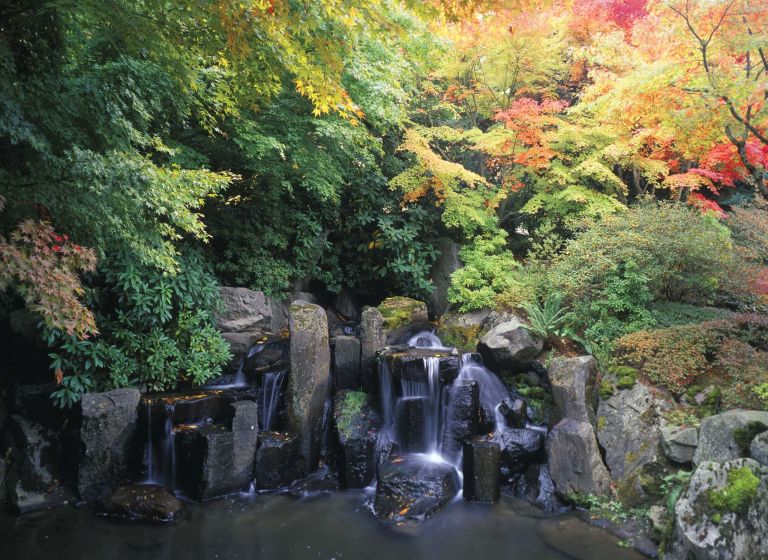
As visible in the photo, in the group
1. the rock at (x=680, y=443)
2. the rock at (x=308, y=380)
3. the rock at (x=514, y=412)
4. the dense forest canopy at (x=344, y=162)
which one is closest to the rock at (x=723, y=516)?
the rock at (x=680, y=443)

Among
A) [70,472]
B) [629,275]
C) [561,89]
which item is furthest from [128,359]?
[561,89]

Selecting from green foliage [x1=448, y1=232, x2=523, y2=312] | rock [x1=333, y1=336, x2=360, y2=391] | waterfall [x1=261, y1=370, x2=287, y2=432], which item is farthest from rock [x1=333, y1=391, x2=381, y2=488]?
green foliage [x1=448, y1=232, x2=523, y2=312]

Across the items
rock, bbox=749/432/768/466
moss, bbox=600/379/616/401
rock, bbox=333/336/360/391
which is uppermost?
rock, bbox=333/336/360/391

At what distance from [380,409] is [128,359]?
14.3 ft

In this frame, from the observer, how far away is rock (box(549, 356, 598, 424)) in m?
7.17

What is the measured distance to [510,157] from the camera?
39.6ft

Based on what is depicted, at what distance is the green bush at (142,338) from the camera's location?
742cm

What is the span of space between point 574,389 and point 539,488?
1551mm

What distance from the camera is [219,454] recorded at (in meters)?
7.06

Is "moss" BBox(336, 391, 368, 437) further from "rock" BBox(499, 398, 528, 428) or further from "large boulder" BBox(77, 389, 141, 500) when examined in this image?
"large boulder" BBox(77, 389, 141, 500)

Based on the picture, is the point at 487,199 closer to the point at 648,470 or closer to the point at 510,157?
the point at 510,157

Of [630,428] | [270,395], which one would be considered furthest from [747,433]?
[270,395]

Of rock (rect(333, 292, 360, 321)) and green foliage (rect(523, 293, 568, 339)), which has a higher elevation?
rock (rect(333, 292, 360, 321))

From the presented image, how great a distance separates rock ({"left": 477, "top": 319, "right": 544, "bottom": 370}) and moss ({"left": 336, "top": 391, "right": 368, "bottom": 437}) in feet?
8.03
